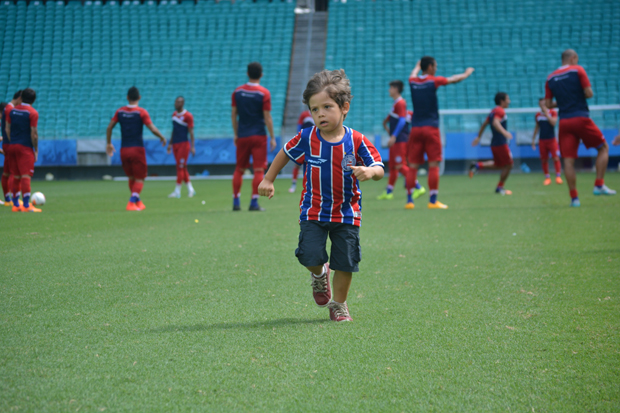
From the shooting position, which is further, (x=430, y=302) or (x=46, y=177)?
(x=46, y=177)

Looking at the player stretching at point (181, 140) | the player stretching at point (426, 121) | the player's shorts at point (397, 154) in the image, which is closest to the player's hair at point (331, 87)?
the player stretching at point (426, 121)

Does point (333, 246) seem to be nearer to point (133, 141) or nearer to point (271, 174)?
point (271, 174)

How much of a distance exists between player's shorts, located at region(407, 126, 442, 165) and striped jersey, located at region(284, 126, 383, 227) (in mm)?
6217

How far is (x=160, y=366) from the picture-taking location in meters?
2.41

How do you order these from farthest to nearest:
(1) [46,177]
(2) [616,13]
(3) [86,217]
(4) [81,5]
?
1. (4) [81,5]
2. (2) [616,13]
3. (1) [46,177]
4. (3) [86,217]

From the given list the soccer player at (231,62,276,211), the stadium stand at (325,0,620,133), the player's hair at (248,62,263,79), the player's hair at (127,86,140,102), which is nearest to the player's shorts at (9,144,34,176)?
the player's hair at (127,86,140,102)

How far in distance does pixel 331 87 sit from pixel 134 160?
7.47m

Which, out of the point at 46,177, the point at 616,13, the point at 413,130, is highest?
the point at 616,13

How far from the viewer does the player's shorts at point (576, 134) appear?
27.3ft

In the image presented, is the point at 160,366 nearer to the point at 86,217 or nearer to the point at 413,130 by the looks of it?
the point at 86,217

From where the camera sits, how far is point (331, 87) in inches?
120

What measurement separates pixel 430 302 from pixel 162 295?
170cm

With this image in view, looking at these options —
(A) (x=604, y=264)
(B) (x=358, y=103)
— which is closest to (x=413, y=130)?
(A) (x=604, y=264)

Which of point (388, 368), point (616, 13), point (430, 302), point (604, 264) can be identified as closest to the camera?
point (388, 368)
